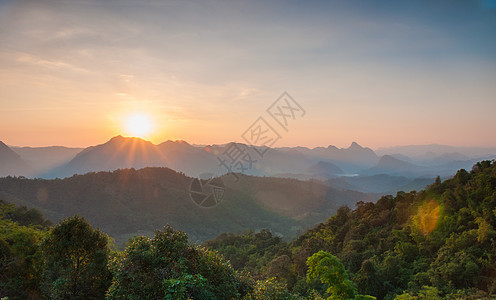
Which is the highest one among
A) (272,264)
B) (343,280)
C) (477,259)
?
(343,280)

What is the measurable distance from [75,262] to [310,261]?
10.1 m

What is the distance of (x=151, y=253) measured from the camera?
927 centimetres

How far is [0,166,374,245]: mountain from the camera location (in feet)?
265

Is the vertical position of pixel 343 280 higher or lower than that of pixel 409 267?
higher

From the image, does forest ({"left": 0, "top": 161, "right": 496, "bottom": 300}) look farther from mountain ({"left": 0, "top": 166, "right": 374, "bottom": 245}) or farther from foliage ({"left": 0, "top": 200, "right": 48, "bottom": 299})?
mountain ({"left": 0, "top": 166, "right": 374, "bottom": 245})

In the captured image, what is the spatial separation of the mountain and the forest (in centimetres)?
6789

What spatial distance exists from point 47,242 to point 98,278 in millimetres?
2689

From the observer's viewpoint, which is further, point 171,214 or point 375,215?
point 171,214

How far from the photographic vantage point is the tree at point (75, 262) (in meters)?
11.1

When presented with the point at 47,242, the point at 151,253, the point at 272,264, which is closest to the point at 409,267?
the point at 272,264

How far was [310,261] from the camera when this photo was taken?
1127 cm

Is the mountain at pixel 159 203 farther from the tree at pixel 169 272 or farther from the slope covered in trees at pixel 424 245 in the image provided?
the tree at pixel 169 272

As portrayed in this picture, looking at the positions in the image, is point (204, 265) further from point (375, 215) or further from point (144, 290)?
point (375, 215)

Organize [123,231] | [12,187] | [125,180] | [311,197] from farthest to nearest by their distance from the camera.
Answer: [311,197], [125,180], [123,231], [12,187]
